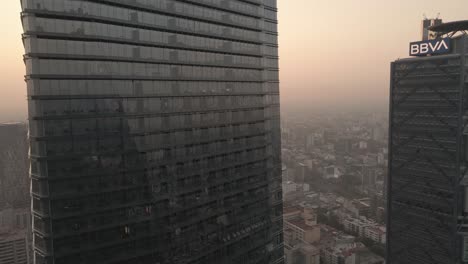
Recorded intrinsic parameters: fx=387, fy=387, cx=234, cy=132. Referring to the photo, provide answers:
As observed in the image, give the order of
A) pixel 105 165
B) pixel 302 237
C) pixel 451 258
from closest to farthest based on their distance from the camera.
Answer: pixel 105 165 → pixel 451 258 → pixel 302 237

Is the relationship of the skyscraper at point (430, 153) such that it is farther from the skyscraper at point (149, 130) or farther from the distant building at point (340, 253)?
the skyscraper at point (149, 130)

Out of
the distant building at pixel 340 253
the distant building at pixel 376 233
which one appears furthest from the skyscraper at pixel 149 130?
the distant building at pixel 376 233

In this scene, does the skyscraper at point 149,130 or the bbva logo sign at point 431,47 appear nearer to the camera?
the skyscraper at point 149,130

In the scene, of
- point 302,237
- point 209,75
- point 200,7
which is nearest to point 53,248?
point 209,75

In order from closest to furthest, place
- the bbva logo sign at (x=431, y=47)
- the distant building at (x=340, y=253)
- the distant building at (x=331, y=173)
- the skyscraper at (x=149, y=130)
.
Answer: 1. the skyscraper at (x=149, y=130)
2. the bbva logo sign at (x=431, y=47)
3. the distant building at (x=340, y=253)
4. the distant building at (x=331, y=173)

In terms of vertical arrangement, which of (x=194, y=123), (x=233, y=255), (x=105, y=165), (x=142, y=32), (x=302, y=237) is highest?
(x=142, y=32)

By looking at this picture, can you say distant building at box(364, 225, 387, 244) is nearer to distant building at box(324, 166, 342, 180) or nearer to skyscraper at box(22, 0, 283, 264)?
skyscraper at box(22, 0, 283, 264)

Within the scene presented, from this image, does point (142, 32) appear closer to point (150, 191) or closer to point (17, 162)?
point (150, 191)

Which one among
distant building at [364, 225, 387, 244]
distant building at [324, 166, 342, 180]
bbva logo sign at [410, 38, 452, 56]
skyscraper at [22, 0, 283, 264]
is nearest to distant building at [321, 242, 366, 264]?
distant building at [364, 225, 387, 244]
